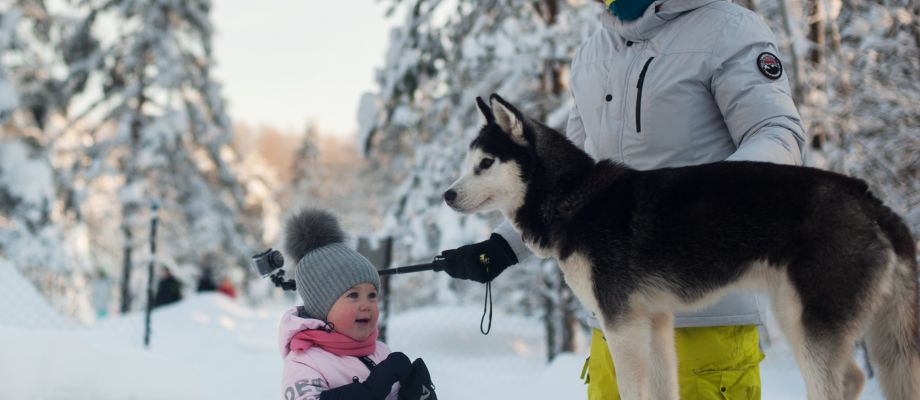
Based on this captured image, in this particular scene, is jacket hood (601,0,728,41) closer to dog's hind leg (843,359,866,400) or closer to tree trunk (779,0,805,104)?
dog's hind leg (843,359,866,400)

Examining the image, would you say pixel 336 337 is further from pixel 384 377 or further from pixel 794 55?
pixel 794 55

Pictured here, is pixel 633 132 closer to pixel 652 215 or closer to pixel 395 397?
pixel 652 215

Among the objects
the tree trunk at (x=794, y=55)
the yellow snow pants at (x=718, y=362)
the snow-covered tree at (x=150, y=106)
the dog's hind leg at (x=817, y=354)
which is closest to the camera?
the dog's hind leg at (x=817, y=354)

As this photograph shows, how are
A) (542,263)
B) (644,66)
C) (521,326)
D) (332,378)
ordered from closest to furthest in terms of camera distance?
(644,66) < (332,378) < (542,263) < (521,326)

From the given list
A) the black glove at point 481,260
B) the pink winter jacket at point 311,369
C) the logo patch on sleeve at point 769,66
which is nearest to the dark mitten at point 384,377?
the pink winter jacket at point 311,369

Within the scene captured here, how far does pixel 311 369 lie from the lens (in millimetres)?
2912

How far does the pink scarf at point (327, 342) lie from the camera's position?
2.98 metres

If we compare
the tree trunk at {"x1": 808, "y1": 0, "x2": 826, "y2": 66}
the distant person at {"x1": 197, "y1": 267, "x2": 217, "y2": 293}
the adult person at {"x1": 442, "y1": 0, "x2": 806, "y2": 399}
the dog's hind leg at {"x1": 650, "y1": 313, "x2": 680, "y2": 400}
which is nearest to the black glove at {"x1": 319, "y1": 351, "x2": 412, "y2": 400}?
the adult person at {"x1": 442, "y1": 0, "x2": 806, "y2": 399}

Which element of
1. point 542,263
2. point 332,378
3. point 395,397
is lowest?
point 395,397

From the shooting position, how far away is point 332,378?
2932 millimetres

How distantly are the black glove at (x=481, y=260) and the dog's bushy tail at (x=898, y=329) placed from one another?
1311 mm

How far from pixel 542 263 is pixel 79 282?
42.2 feet

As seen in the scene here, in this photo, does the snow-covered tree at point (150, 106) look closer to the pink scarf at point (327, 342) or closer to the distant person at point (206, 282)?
the distant person at point (206, 282)

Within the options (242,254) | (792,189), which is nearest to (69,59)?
(242,254)
